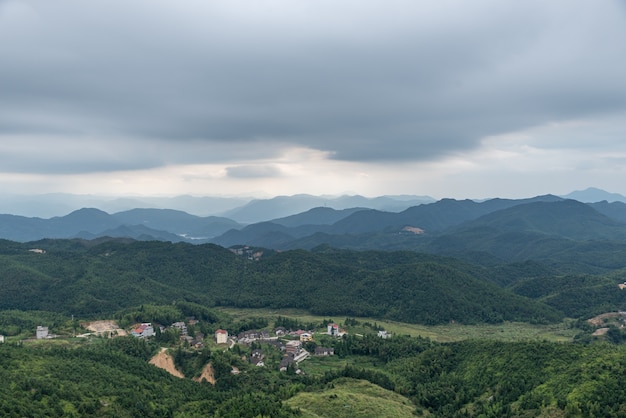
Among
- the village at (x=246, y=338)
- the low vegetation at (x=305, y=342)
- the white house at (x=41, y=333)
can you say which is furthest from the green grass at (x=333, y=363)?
the white house at (x=41, y=333)

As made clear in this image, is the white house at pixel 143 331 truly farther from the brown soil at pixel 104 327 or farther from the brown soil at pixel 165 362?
the brown soil at pixel 165 362

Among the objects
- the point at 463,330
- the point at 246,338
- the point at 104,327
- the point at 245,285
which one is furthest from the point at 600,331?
the point at 104,327

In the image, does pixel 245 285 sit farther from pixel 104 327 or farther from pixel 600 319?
pixel 600 319

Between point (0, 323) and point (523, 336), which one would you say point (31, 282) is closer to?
point (0, 323)

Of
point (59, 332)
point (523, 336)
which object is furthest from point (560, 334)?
point (59, 332)

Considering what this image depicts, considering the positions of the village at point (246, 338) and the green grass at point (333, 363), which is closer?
the green grass at point (333, 363)

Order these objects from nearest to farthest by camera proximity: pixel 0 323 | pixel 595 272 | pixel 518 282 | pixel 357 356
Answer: pixel 357 356 → pixel 0 323 → pixel 518 282 → pixel 595 272
